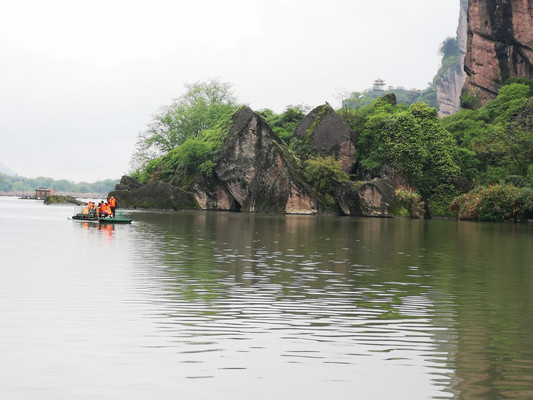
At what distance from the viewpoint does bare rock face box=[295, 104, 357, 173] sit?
8981cm

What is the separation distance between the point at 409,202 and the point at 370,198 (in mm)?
4909

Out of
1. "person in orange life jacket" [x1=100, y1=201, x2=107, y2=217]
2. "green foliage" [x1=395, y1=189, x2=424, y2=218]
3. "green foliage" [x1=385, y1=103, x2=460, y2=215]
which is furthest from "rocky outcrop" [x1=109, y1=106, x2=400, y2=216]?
"person in orange life jacket" [x1=100, y1=201, x2=107, y2=217]

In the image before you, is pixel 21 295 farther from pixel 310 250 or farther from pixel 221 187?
pixel 221 187

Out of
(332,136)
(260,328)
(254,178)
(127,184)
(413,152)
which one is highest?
(332,136)

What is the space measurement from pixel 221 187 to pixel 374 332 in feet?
269

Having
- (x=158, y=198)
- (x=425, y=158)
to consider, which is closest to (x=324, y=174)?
(x=425, y=158)

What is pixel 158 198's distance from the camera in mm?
85812

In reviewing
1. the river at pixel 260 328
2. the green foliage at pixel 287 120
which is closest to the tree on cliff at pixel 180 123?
the green foliage at pixel 287 120

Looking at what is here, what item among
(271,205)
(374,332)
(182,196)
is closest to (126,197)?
(182,196)

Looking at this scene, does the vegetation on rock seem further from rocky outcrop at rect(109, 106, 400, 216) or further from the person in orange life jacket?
the person in orange life jacket

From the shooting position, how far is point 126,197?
88625 mm

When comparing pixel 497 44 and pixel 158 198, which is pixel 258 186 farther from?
pixel 497 44

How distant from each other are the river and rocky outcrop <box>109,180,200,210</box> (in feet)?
204

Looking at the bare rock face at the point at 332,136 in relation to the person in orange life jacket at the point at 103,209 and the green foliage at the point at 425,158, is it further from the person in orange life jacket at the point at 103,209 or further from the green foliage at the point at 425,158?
the person in orange life jacket at the point at 103,209
